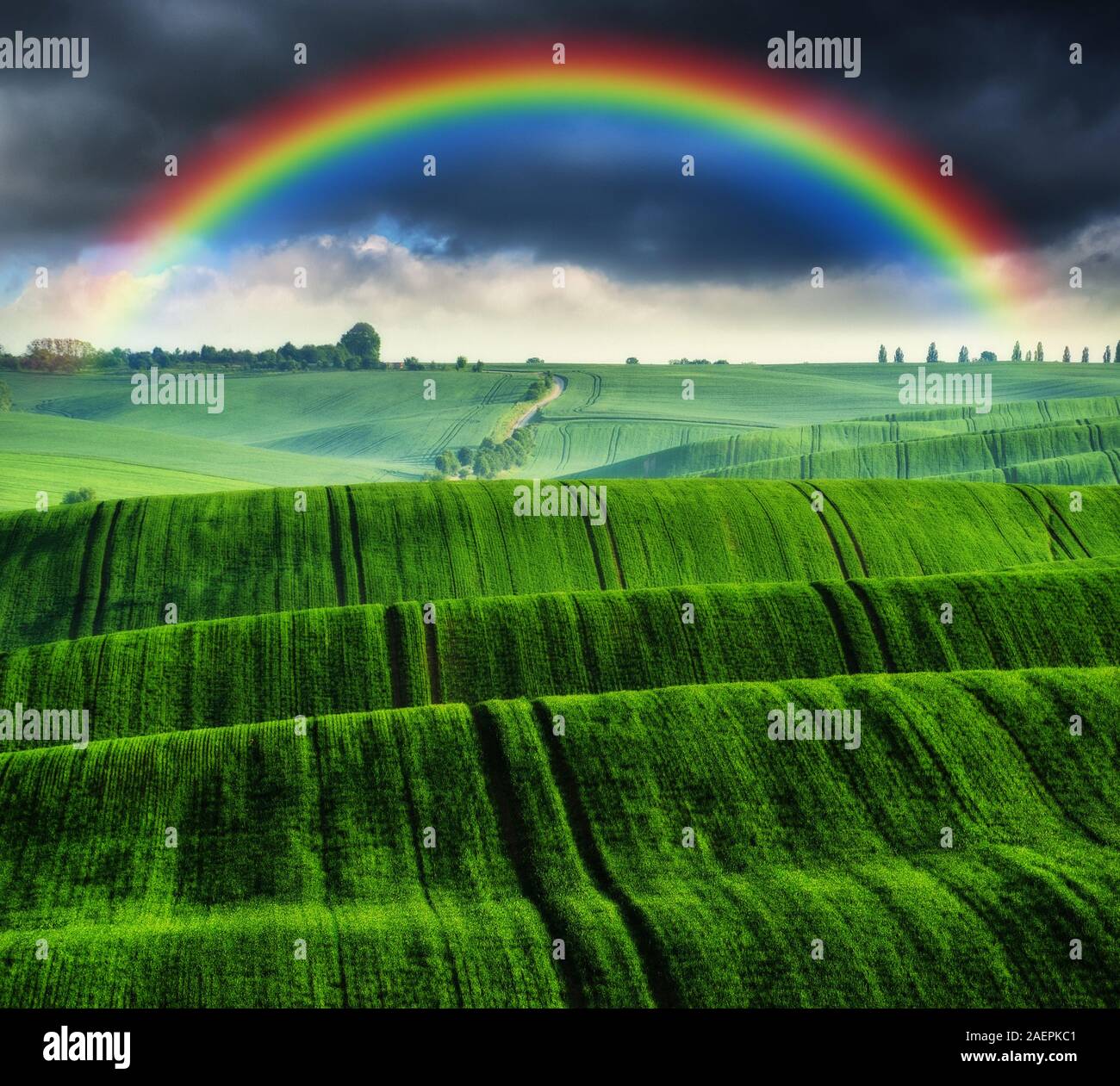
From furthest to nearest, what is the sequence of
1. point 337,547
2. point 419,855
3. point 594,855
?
point 337,547 → point 594,855 → point 419,855

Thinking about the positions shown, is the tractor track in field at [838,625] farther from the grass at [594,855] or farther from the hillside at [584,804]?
the grass at [594,855]

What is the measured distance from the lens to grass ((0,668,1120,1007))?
24.2 meters

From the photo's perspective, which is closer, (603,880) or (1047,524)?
(603,880)

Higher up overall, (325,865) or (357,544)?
(357,544)

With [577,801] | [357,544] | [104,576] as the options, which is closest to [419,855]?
[577,801]

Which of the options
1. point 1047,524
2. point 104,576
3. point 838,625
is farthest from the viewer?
point 1047,524

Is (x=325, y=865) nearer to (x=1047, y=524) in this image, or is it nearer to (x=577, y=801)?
(x=577, y=801)

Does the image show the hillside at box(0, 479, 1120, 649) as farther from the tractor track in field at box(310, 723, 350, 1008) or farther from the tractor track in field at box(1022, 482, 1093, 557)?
the tractor track in field at box(310, 723, 350, 1008)

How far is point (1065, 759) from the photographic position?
32.8 metres

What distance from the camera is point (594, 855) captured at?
29562 mm

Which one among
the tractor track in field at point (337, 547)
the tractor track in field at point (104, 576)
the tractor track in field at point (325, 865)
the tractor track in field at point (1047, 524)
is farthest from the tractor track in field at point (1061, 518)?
the tractor track in field at point (104, 576)
